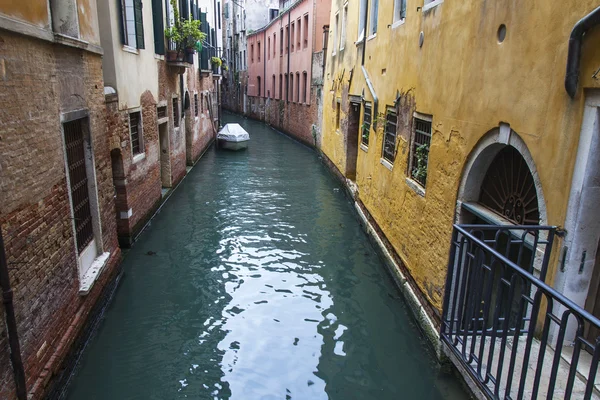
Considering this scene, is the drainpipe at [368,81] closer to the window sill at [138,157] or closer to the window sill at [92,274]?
the window sill at [138,157]

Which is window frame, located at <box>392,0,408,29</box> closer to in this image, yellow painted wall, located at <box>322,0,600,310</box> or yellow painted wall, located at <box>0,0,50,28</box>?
yellow painted wall, located at <box>322,0,600,310</box>

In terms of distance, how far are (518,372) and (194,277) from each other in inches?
182

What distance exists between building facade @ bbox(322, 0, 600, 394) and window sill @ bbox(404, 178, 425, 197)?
0.06ft

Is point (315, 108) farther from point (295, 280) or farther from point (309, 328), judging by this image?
point (309, 328)

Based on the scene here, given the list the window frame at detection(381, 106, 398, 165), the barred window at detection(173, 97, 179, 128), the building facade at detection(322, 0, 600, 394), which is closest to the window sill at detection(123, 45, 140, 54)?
the barred window at detection(173, 97, 179, 128)

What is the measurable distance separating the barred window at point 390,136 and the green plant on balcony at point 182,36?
5.13 metres

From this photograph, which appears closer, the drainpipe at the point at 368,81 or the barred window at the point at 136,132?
the barred window at the point at 136,132

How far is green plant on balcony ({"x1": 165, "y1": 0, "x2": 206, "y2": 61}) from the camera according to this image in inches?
402

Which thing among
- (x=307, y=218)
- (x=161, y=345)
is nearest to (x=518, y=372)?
(x=161, y=345)

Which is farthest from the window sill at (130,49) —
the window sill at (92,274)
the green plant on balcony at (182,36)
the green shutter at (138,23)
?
the window sill at (92,274)

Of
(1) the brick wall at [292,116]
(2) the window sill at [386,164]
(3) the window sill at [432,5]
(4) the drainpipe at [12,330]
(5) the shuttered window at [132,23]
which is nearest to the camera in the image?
(4) the drainpipe at [12,330]

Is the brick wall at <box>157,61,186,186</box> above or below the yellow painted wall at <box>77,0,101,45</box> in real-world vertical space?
below

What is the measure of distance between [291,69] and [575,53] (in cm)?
2186

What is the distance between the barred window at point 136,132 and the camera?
824 cm
